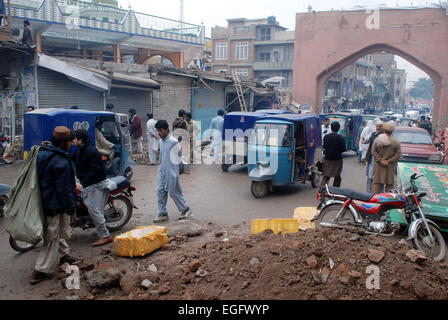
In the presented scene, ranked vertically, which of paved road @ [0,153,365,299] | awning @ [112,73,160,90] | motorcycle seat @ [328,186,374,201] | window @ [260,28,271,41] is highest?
window @ [260,28,271,41]

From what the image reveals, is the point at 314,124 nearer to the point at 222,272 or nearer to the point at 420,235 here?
the point at 420,235

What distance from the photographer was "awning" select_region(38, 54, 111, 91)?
43.4 feet

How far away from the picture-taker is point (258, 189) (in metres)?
9.05

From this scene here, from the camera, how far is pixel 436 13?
A: 27.6 metres

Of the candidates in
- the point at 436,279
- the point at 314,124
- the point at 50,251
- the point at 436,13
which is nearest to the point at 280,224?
the point at 436,279

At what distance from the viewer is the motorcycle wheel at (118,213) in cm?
636

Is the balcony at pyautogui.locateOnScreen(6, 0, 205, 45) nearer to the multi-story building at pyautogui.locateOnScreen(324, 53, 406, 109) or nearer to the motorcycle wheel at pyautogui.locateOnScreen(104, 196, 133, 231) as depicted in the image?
the motorcycle wheel at pyautogui.locateOnScreen(104, 196, 133, 231)

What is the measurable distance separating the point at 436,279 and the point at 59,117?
750cm

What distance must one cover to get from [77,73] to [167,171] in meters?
8.81

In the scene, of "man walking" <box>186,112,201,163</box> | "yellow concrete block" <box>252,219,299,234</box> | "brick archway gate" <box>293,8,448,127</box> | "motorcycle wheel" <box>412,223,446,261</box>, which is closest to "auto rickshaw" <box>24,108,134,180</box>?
"man walking" <box>186,112,201,163</box>

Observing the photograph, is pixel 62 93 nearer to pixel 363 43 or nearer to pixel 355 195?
pixel 355 195

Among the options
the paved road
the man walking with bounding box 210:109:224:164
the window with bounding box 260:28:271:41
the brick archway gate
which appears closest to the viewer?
the paved road

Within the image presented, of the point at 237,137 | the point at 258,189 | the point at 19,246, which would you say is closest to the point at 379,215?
the point at 258,189

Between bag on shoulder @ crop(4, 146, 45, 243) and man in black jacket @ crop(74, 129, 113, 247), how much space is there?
1.05 metres
